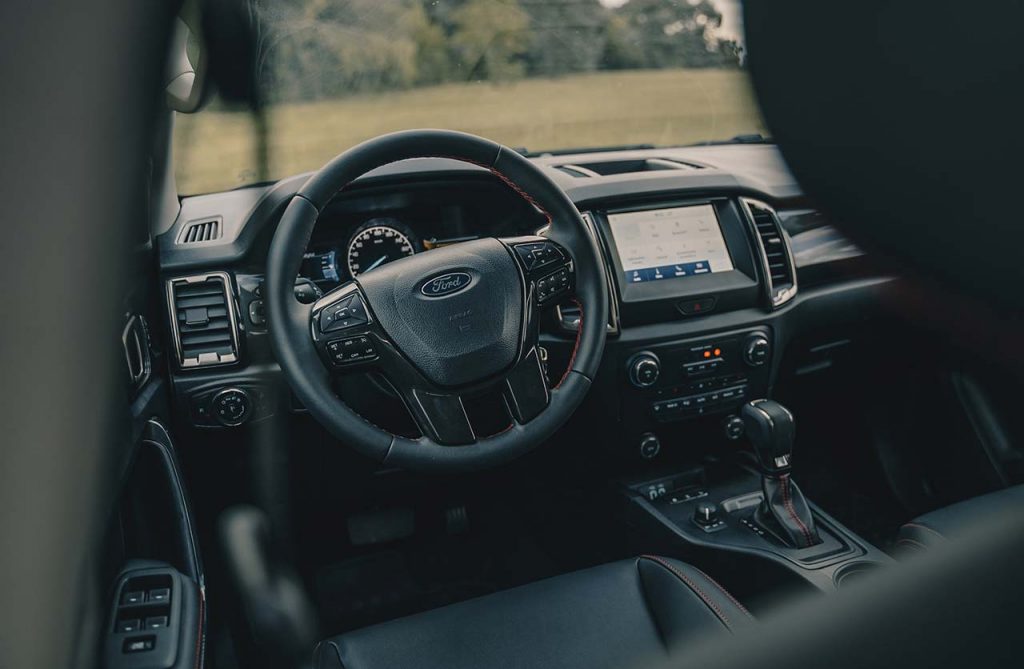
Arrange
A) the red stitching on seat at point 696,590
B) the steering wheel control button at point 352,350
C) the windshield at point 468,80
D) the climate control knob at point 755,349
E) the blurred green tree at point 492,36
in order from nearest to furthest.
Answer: the red stitching on seat at point 696,590
the steering wheel control button at point 352,350
the windshield at point 468,80
the climate control knob at point 755,349
the blurred green tree at point 492,36

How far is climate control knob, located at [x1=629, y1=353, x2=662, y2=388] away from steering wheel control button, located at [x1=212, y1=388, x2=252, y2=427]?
3.08ft

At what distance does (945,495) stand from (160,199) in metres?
2.31

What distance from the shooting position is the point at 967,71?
1.73ft

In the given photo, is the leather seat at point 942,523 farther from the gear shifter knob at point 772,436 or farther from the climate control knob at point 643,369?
the climate control knob at point 643,369

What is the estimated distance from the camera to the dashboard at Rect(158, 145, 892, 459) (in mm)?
1966

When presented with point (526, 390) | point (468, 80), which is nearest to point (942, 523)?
point (526, 390)

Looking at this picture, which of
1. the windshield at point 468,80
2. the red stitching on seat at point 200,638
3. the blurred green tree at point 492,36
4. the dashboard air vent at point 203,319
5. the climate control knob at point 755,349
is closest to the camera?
the red stitching on seat at point 200,638

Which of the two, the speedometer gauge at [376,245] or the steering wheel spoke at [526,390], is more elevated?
the speedometer gauge at [376,245]

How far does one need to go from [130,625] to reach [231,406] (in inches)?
29.7

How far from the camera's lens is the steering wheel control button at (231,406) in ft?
6.54

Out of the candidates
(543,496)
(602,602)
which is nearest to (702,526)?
(543,496)

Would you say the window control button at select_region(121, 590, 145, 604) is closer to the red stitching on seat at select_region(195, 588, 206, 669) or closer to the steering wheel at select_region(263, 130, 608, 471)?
the red stitching on seat at select_region(195, 588, 206, 669)

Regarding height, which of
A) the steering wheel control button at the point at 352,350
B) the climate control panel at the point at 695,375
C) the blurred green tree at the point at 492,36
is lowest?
the climate control panel at the point at 695,375

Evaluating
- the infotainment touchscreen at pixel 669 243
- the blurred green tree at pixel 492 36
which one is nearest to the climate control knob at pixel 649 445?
the infotainment touchscreen at pixel 669 243
